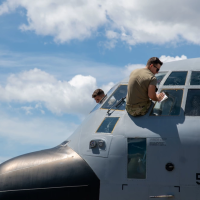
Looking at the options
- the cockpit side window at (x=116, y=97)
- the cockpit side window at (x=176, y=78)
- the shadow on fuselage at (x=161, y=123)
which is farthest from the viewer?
the cockpit side window at (x=116, y=97)

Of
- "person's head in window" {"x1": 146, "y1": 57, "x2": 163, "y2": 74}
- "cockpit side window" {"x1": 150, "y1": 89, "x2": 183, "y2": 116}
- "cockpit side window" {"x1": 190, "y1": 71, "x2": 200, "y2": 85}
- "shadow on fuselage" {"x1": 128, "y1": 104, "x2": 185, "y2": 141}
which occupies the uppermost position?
"person's head in window" {"x1": 146, "y1": 57, "x2": 163, "y2": 74}

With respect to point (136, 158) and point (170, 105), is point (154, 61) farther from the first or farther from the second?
point (136, 158)

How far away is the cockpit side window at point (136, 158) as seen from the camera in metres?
7.36

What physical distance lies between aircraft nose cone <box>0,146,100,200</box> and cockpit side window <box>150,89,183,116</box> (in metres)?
2.05

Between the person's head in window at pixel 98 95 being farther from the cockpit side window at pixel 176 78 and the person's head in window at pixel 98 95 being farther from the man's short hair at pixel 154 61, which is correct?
the cockpit side window at pixel 176 78

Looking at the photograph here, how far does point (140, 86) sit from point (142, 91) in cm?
13

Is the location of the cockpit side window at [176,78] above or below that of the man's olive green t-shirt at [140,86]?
above

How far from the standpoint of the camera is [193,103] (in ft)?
25.5

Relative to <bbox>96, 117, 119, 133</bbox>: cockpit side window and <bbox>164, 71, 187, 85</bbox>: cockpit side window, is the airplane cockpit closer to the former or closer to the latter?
<bbox>164, 71, 187, 85</bbox>: cockpit side window

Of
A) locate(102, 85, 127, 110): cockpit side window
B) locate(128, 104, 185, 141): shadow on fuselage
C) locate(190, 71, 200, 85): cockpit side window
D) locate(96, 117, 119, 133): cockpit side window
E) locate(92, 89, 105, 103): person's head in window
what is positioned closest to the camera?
locate(128, 104, 185, 141): shadow on fuselage

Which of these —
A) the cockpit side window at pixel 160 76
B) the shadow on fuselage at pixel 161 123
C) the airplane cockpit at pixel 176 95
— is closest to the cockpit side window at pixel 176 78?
the airplane cockpit at pixel 176 95

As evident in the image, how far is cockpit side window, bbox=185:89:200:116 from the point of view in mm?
7672

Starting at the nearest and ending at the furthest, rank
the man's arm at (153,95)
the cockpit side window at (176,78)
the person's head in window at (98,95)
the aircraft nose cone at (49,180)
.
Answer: the aircraft nose cone at (49,180)
the man's arm at (153,95)
the cockpit side window at (176,78)
the person's head in window at (98,95)

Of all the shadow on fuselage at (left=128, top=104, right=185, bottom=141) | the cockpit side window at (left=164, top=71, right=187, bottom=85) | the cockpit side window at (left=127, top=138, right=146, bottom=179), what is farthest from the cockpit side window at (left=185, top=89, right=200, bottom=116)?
the cockpit side window at (left=127, top=138, right=146, bottom=179)
